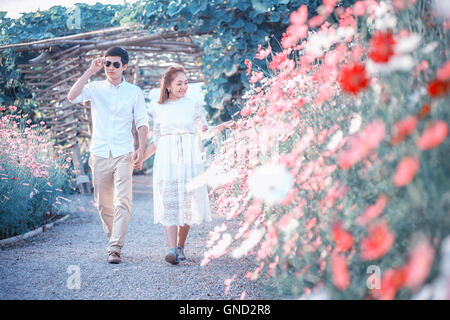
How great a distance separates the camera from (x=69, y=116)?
24.4 feet

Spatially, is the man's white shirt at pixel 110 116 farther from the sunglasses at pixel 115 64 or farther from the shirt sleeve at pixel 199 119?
the shirt sleeve at pixel 199 119

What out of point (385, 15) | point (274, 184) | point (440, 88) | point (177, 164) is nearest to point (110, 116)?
point (177, 164)

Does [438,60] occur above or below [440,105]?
above

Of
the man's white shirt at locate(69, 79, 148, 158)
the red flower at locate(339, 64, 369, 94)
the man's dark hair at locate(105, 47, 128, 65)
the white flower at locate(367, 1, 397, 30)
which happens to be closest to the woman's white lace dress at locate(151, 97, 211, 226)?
the man's white shirt at locate(69, 79, 148, 158)

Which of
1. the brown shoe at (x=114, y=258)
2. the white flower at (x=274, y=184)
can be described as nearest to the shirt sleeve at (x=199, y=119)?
the brown shoe at (x=114, y=258)

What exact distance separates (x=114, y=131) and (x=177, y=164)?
22.4 inches

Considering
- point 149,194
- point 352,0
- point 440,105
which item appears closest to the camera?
point 440,105

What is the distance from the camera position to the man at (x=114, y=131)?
10.2 feet

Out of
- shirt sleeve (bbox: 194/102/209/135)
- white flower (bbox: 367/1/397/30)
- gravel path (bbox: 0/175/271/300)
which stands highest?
white flower (bbox: 367/1/397/30)

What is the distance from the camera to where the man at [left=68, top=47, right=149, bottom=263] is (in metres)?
3.10

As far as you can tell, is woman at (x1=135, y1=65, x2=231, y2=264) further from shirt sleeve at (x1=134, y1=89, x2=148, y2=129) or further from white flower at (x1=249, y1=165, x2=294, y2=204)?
white flower at (x1=249, y1=165, x2=294, y2=204)

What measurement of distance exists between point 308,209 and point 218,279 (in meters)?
0.94
